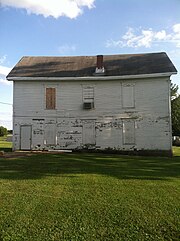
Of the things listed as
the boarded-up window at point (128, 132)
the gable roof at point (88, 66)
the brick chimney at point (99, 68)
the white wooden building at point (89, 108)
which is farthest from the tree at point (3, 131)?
the boarded-up window at point (128, 132)

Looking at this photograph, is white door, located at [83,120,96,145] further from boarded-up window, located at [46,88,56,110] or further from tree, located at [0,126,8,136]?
tree, located at [0,126,8,136]

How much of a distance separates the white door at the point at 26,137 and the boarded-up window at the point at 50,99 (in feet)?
7.12

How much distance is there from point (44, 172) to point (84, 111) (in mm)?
9943

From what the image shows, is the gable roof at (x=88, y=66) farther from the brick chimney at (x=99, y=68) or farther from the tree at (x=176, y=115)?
the tree at (x=176, y=115)

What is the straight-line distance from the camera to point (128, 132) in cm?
1883

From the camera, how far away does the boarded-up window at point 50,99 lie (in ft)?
63.4

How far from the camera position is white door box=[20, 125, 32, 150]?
1927cm

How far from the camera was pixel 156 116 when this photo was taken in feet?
60.5

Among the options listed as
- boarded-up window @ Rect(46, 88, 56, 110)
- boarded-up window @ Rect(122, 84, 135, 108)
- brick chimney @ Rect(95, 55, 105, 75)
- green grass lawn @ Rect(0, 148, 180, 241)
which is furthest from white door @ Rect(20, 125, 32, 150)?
green grass lawn @ Rect(0, 148, 180, 241)

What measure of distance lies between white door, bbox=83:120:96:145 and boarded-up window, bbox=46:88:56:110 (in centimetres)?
275

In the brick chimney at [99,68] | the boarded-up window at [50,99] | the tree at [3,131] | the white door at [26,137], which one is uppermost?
the brick chimney at [99,68]

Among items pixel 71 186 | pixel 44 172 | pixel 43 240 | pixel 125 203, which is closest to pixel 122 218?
pixel 125 203

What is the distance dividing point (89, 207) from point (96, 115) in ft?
44.6

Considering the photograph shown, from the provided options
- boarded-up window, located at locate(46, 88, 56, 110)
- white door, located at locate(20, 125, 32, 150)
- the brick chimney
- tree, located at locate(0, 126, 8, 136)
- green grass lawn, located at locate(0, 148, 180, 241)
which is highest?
the brick chimney
